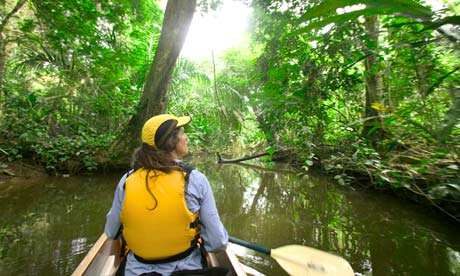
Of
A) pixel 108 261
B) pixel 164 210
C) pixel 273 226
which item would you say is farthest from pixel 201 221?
pixel 273 226

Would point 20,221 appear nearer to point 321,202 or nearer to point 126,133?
point 126,133

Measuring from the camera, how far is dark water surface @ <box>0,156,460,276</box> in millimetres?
2885

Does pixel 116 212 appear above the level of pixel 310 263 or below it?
above

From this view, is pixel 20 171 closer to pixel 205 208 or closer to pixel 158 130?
pixel 158 130

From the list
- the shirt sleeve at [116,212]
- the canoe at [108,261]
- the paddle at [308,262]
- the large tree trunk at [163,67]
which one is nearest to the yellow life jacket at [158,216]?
the shirt sleeve at [116,212]

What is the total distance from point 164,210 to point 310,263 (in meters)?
1.48

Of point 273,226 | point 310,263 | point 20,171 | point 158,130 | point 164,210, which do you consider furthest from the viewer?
point 20,171

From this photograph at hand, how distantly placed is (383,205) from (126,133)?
527 cm

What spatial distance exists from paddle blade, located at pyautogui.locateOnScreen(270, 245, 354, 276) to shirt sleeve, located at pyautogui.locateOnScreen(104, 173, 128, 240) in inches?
50.1

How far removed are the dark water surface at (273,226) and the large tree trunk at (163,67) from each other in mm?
1080

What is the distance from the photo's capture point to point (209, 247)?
1.67 meters

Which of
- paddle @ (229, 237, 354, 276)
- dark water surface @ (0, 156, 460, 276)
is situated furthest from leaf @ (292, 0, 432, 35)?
dark water surface @ (0, 156, 460, 276)

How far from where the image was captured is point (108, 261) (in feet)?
6.82

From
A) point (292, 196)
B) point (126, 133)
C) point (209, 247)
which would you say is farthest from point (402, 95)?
point (126, 133)
